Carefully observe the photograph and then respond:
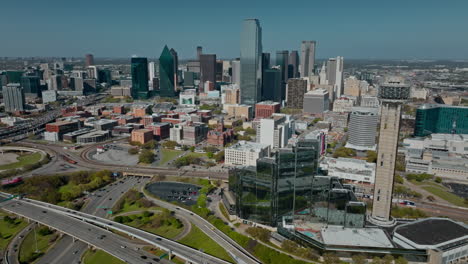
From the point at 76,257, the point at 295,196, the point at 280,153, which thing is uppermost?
the point at 280,153

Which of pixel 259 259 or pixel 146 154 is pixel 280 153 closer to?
Result: pixel 259 259

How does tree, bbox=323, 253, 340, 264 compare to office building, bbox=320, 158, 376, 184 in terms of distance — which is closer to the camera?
tree, bbox=323, 253, 340, 264

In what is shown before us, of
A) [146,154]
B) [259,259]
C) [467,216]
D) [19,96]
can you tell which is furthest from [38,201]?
[19,96]

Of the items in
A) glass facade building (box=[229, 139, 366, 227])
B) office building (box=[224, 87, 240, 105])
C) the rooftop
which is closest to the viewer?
the rooftop

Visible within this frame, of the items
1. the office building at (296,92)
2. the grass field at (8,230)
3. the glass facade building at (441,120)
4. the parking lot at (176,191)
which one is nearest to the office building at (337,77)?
the office building at (296,92)

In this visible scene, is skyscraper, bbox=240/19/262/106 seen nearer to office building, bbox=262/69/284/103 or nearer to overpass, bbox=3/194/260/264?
office building, bbox=262/69/284/103

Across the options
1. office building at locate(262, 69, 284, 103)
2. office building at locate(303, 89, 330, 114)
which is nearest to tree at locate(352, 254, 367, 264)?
office building at locate(303, 89, 330, 114)
